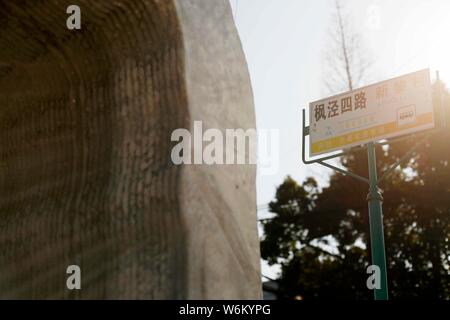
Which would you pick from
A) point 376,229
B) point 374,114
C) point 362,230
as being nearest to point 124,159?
point 376,229

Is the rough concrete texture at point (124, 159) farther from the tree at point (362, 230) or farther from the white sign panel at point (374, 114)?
the tree at point (362, 230)

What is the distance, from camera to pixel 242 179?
1.71 meters

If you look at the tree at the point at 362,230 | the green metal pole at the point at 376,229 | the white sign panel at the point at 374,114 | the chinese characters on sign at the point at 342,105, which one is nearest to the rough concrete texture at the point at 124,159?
the green metal pole at the point at 376,229

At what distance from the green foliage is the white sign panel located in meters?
6.03

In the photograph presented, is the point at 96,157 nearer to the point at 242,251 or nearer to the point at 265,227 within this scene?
the point at 242,251

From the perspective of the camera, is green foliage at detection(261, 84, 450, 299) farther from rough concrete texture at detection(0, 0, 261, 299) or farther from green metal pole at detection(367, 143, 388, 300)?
rough concrete texture at detection(0, 0, 261, 299)

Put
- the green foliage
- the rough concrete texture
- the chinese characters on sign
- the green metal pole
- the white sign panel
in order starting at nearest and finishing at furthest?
the rough concrete texture, the green metal pole, the white sign panel, the chinese characters on sign, the green foliage

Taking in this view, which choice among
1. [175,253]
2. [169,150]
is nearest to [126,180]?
[169,150]

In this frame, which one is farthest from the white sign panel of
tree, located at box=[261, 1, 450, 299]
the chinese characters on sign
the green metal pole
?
tree, located at box=[261, 1, 450, 299]

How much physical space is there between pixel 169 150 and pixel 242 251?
0.99 ft

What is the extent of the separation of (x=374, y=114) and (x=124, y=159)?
664cm

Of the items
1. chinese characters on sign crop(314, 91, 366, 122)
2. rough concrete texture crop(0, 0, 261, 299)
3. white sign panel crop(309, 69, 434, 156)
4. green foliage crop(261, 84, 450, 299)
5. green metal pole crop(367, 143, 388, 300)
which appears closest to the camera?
rough concrete texture crop(0, 0, 261, 299)

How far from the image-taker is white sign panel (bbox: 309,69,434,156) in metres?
7.79

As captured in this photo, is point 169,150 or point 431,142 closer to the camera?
point 169,150
